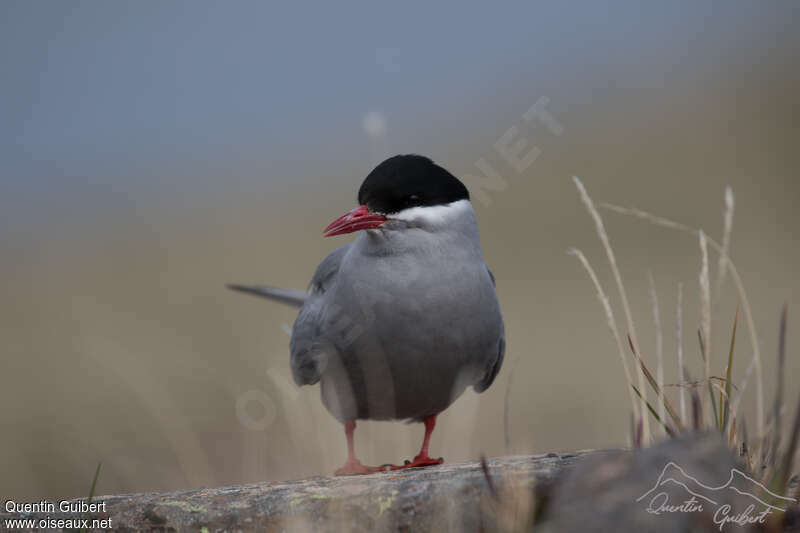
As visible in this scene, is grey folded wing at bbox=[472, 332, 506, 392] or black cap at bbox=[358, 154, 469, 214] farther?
grey folded wing at bbox=[472, 332, 506, 392]

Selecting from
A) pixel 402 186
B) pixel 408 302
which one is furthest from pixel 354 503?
pixel 402 186

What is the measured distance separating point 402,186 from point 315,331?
87 centimetres

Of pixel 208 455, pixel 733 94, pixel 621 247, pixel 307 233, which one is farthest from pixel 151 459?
pixel 733 94

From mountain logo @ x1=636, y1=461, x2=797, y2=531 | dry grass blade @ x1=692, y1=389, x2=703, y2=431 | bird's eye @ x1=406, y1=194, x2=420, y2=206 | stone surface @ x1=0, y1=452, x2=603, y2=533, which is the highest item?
bird's eye @ x1=406, y1=194, x2=420, y2=206

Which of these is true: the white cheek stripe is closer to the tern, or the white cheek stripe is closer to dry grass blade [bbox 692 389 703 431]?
the tern

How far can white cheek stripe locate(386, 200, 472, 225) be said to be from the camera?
4.16 metres

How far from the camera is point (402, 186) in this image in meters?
4.09

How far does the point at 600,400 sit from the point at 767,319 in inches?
103

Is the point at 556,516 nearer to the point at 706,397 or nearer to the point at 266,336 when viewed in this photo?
the point at 706,397

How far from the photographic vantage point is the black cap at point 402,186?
161 inches

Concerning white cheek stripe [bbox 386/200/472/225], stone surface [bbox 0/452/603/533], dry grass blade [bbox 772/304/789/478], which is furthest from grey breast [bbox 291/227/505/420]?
dry grass blade [bbox 772/304/789/478]

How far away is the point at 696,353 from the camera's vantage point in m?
10.0

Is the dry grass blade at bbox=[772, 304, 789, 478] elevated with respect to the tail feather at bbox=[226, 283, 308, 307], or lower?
lower

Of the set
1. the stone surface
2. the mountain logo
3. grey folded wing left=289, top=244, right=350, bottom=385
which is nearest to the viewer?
the mountain logo
